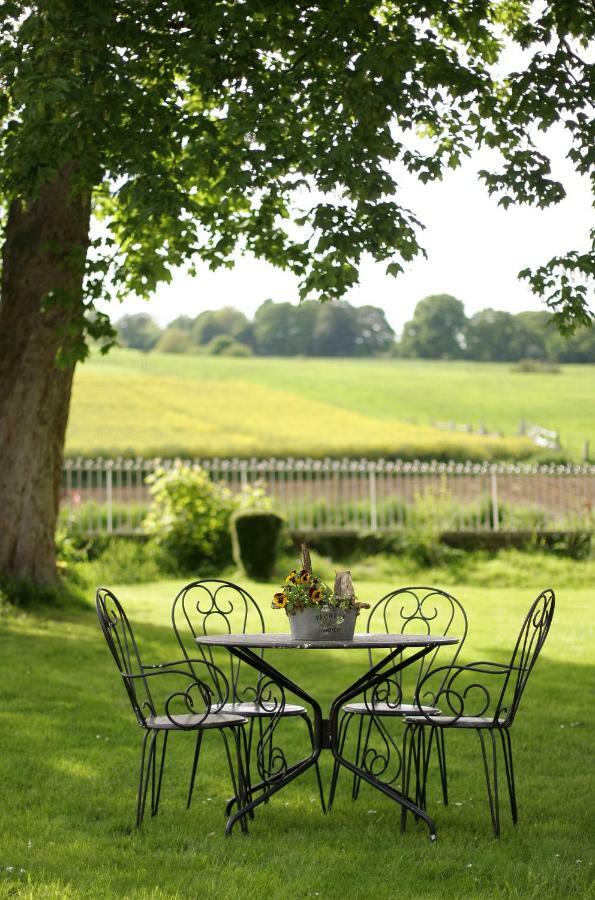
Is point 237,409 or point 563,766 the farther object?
point 237,409

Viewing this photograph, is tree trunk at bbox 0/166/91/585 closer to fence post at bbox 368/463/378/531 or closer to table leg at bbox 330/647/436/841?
table leg at bbox 330/647/436/841

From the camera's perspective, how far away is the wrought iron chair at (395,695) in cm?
565

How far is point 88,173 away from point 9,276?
2.66 m

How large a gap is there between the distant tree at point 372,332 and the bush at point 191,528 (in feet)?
286

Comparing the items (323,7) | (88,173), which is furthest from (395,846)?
(323,7)

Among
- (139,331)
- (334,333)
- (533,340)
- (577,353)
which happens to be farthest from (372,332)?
(139,331)

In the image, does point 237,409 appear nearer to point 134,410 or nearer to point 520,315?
point 134,410

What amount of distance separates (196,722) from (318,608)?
76 centimetres

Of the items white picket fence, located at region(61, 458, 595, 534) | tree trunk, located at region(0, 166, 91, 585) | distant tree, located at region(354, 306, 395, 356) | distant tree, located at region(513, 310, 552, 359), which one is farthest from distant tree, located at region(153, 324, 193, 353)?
tree trunk, located at region(0, 166, 91, 585)

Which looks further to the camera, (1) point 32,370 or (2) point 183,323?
(2) point 183,323

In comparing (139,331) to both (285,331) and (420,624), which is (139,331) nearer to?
(285,331)

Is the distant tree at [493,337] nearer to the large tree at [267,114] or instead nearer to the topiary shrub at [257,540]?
the topiary shrub at [257,540]

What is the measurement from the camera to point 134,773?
6336 mm

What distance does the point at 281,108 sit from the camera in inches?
345
